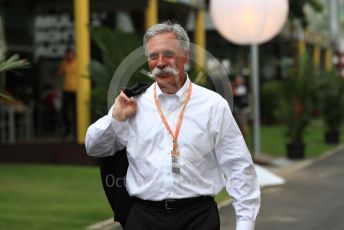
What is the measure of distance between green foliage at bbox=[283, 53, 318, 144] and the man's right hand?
13003mm

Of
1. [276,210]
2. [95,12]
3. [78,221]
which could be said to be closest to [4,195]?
[78,221]

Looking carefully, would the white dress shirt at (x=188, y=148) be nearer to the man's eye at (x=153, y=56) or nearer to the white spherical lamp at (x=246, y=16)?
the man's eye at (x=153, y=56)

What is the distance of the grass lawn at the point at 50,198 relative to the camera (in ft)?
26.5

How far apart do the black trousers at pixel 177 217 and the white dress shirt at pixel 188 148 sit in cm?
6

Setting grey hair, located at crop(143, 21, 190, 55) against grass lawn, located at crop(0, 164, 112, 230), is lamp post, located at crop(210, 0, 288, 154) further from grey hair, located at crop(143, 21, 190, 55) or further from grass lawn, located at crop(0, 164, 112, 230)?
grey hair, located at crop(143, 21, 190, 55)

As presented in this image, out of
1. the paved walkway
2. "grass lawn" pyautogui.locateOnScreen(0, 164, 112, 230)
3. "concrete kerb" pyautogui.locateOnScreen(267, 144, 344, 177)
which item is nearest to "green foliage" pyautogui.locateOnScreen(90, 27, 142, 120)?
Answer: "grass lawn" pyautogui.locateOnScreen(0, 164, 112, 230)

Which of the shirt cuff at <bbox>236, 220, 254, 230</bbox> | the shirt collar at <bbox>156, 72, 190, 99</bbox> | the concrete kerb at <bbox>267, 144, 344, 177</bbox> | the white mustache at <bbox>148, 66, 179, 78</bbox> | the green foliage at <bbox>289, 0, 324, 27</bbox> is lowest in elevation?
the concrete kerb at <bbox>267, 144, 344, 177</bbox>

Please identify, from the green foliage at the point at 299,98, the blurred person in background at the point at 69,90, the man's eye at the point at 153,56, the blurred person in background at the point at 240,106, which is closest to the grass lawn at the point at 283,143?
the green foliage at the point at 299,98

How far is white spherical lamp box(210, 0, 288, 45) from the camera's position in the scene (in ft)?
34.1

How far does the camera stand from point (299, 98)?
16125 millimetres

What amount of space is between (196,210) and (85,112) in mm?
10555

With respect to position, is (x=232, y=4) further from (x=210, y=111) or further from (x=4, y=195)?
(x=210, y=111)

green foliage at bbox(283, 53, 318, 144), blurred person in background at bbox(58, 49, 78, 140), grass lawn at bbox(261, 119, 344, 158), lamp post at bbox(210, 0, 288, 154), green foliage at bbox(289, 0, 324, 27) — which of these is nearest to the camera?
lamp post at bbox(210, 0, 288, 154)

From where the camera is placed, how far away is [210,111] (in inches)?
131
